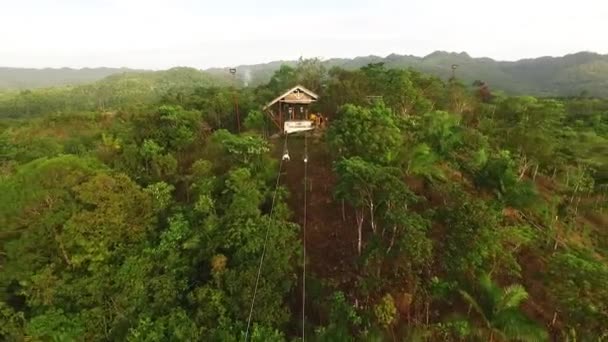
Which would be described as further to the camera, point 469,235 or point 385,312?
point 385,312

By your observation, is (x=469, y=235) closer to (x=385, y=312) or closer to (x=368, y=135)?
(x=385, y=312)

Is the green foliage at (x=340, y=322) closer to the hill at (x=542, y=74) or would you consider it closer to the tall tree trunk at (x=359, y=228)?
→ the tall tree trunk at (x=359, y=228)

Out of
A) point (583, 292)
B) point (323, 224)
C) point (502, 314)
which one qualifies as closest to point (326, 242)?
point (323, 224)

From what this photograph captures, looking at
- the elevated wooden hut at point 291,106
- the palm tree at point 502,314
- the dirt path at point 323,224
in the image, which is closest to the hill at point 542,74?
the elevated wooden hut at point 291,106

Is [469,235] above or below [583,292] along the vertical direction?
above

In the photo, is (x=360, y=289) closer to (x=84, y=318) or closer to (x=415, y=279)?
(x=415, y=279)

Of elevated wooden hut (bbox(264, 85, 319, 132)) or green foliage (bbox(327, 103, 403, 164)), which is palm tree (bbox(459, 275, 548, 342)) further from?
elevated wooden hut (bbox(264, 85, 319, 132))

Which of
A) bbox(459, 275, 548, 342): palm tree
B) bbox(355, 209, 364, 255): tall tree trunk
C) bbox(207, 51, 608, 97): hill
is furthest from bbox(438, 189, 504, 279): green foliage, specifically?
bbox(207, 51, 608, 97): hill

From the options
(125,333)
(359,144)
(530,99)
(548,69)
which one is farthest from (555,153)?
(548,69)
